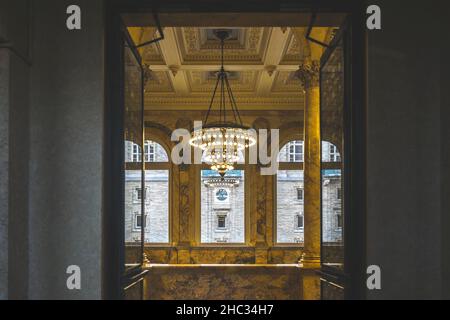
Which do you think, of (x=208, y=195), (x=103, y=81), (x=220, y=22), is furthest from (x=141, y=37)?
(x=208, y=195)

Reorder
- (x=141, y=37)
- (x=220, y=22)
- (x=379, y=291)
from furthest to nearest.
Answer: (x=141, y=37), (x=220, y=22), (x=379, y=291)

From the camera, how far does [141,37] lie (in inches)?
319

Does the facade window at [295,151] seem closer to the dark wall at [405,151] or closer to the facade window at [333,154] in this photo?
the facade window at [333,154]

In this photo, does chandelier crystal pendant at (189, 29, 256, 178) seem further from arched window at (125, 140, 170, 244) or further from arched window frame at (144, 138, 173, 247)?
arched window at (125, 140, 170, 244)

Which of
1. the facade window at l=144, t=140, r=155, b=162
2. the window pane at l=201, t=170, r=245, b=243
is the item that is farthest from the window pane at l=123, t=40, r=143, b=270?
the facade window at l=144, t=140, r=155, b=162

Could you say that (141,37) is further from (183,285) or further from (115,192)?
(183,285)

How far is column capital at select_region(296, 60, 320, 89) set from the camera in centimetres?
970

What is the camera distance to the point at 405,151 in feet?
15.5

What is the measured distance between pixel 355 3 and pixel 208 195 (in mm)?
12335

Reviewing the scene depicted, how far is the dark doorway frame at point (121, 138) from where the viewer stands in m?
4.75

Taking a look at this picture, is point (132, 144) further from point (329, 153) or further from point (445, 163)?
point (445, 163)

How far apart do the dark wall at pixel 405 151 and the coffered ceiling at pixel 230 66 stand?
3899mm

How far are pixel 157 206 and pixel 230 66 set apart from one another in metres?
5.42

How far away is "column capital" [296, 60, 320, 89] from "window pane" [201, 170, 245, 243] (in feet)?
23.3
